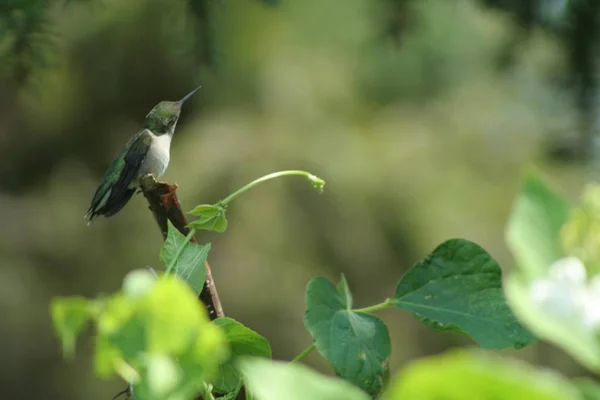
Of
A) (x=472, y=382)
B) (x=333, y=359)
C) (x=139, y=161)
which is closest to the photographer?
(x=472, y=382)

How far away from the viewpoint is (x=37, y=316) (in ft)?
5.68

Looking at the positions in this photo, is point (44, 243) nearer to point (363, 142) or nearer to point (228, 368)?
point (363, 142)

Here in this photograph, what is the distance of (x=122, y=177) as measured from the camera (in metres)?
0.85

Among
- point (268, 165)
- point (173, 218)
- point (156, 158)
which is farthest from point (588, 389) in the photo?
point (268, 165)

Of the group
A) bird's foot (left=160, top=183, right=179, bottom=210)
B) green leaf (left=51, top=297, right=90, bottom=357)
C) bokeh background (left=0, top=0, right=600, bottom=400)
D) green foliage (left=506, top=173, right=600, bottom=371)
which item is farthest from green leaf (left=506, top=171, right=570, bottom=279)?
bokeh background (left=0, top=0, right=600, bottom=400)

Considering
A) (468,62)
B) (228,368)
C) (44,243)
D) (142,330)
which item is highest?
(142,330)

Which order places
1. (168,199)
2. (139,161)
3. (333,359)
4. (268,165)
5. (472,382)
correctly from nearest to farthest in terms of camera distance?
(472,382) → (333,359) → (168,199) → (139,161) → (268,165)

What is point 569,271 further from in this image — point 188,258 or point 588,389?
point 188,258

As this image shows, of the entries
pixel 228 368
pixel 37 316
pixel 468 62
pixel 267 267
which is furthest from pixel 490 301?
pixel 468 62

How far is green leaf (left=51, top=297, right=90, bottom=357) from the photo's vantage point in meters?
0.20

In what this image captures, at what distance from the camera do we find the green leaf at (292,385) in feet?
0.57

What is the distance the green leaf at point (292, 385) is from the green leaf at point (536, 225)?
2.0 inches

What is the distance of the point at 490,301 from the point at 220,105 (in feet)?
5.17

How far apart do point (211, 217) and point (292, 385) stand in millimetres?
204
